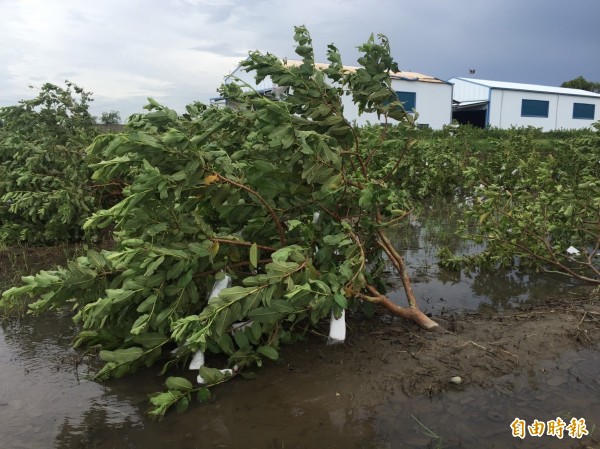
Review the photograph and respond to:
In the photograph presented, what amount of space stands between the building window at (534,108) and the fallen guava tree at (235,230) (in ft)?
129

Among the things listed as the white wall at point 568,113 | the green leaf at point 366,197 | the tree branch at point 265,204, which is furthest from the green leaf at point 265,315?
the white wall at point 568,113

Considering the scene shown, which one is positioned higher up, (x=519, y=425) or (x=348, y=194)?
(x=348, y=194)

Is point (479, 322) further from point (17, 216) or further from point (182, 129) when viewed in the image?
point (17, 216)

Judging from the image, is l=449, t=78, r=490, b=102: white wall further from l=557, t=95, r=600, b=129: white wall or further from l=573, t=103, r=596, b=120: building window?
l=573, t=103, r=596, b=120: building window

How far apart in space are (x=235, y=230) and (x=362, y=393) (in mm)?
1276

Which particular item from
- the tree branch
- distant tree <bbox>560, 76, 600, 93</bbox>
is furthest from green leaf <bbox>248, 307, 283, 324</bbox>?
distant tree <bbox>560, 76, 600, 93</bbox>

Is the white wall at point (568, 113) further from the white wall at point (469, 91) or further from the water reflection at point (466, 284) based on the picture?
the water reflection at point (466, 284)

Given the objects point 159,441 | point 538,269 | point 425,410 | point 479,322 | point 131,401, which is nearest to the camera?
point 159,441

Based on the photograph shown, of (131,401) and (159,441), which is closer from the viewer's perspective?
(159,441)

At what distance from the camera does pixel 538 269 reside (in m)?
5.14

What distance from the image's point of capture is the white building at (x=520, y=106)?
37.3 meters

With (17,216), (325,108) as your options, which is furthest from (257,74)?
(17,216)

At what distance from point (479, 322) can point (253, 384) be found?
5.86 ft

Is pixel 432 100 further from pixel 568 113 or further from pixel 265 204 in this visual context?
pixel 265 204
